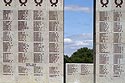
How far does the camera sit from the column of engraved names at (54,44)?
10.6 metres

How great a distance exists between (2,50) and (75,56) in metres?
Answer: 21.3

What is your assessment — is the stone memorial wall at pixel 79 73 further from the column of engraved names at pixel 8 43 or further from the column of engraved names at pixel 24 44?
the column of engraved names at pixel 8 43

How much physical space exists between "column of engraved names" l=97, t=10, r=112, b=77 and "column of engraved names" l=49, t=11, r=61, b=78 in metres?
1.29

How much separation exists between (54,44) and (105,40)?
1.57 meters

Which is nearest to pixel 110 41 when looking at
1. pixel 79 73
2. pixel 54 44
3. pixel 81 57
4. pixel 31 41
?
pixel 79 73

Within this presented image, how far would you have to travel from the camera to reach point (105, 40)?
10.7 meters

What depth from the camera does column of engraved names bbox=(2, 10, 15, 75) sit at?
10.7m

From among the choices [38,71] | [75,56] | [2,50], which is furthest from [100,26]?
[75,56]

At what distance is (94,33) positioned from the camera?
10.8m

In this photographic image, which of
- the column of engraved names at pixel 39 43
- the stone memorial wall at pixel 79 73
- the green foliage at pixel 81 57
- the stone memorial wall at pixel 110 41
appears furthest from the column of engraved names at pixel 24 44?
the green foliage at pixel 81 57

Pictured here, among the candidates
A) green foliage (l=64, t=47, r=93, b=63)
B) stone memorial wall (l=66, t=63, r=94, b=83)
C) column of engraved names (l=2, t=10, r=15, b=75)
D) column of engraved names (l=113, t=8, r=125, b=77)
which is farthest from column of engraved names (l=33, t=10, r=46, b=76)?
green foliage (l=64, t=47, r=93, b=63)

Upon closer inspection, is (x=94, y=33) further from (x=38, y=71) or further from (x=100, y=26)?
(x=38, y=71)

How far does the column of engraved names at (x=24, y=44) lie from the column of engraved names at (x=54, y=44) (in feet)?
2.10

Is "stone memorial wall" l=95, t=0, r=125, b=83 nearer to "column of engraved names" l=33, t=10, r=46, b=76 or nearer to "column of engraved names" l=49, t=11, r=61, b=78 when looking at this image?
"column of engraved names" l=49, t=11, r=61, b=78
